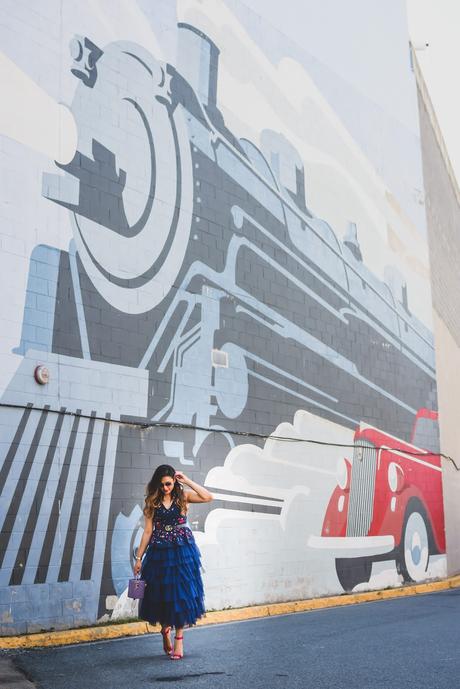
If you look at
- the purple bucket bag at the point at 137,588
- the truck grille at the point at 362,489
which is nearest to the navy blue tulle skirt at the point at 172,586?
the purple bucket bag at the point at 137,588

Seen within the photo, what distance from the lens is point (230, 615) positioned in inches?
438

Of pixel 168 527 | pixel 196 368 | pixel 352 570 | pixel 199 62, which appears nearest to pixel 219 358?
pixel 196 368

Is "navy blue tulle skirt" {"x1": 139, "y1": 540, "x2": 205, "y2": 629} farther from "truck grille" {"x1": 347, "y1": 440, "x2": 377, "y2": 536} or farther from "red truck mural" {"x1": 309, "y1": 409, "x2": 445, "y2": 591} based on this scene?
"truck grille" {"x1": 347, "y1": 440, "x2": 377, "y2": 536}

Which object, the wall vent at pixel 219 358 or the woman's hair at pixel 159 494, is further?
the wall vent at pixel 219 358

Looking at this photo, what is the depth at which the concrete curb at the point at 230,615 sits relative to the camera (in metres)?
8.62

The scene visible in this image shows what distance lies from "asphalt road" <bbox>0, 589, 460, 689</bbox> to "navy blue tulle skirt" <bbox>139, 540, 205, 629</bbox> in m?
0.35

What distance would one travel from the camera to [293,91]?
49.5 ft

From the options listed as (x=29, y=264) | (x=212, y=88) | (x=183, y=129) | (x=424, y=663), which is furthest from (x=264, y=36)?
(x=424, y=663)

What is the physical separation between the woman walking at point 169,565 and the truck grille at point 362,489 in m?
7.37

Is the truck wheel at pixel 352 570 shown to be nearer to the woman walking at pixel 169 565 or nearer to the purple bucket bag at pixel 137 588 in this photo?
the woman walking at pixel 169 565

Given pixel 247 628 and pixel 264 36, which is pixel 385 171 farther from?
pixel 247 628

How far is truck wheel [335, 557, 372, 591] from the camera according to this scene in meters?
14.2

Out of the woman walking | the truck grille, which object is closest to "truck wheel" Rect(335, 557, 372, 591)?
the truck grille

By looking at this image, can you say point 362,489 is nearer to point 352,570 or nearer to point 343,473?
point 343,473
